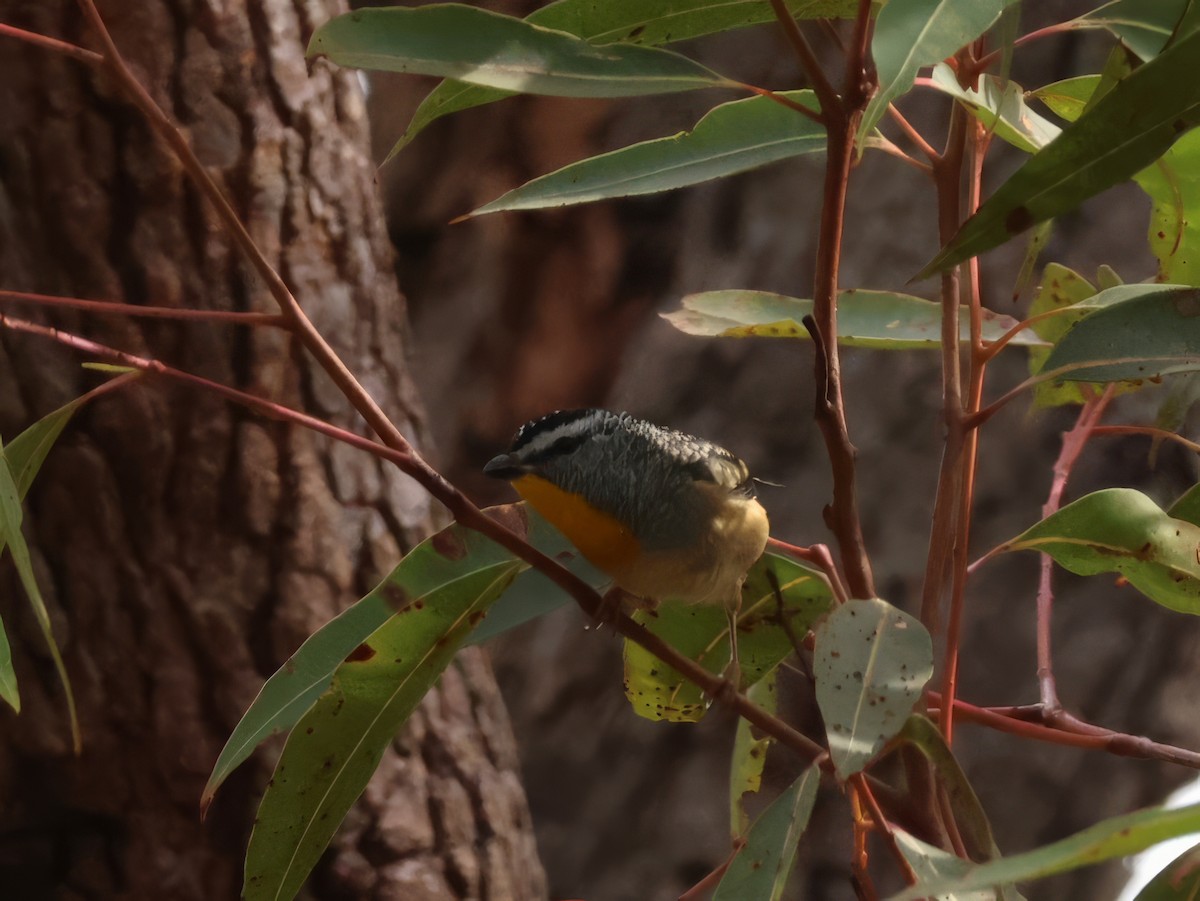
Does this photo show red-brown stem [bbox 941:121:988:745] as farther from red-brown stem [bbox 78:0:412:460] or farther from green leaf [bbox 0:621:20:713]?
green leaf [bbox 0:621:20:713]

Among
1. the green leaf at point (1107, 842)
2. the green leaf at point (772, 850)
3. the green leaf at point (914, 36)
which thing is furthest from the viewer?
the green leaf at point (772, 850)

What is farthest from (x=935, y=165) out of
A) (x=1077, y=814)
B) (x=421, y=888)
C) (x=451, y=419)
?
(x=1077, y=814)

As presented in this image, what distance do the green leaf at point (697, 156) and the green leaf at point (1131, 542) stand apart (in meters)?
0.29

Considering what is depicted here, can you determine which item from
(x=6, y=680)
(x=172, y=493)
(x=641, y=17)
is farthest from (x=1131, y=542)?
(x=172, y=493)

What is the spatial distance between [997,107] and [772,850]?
1.36 feet

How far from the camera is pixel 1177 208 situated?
76 cm

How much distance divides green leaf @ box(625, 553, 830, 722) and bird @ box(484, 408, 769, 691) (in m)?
0.02

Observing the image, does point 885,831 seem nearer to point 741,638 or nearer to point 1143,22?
point 741,638

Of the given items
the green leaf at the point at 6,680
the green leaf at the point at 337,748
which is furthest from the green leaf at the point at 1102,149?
the green leaf at the point at 6,680

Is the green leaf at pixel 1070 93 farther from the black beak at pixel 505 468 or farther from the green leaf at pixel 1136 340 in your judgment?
the black beak at pixel 505 468

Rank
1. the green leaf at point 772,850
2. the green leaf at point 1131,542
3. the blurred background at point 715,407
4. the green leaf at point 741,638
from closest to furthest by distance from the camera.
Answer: the green leaf at point 772,850
the green leaf at point 1131,542
the green leaf at point 741,638
the blurred background at point 715,407

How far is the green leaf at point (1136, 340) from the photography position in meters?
0.64

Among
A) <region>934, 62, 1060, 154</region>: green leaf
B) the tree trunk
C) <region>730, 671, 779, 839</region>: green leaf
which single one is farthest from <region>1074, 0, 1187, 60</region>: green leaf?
the tree trunk

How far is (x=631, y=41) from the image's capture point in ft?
2.26
